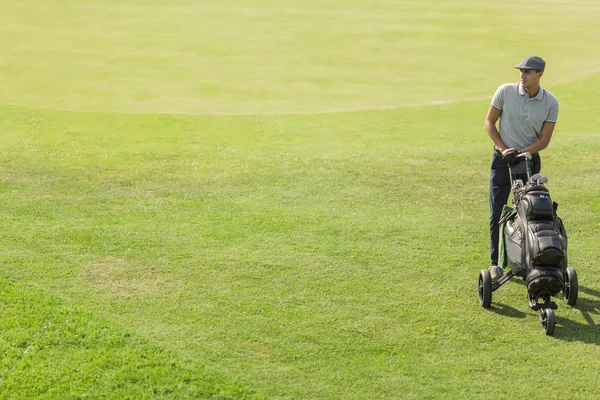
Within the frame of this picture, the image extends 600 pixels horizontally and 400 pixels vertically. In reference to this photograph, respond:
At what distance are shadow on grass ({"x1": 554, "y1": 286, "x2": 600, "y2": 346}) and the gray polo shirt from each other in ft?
5.35

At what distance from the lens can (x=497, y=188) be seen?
27.5 ft

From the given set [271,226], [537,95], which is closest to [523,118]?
[537,95]

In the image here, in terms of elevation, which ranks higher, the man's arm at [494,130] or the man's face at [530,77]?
the man's face at [530,77]

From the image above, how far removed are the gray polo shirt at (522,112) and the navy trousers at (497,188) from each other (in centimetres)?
24

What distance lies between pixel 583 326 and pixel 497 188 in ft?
5.57

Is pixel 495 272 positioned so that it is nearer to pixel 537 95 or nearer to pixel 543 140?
pixel 543 140

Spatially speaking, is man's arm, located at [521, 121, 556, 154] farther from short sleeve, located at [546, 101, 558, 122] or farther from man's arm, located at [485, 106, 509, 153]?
man's arm, located at [485, 106, 509, 153]

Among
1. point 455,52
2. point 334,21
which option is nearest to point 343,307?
point 455,52

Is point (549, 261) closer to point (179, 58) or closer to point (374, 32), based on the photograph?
point (179, 58)

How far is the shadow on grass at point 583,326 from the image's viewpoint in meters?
7.09

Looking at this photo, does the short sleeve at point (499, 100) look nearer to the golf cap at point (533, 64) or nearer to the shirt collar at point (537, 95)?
the shirt collar at point (537, 95)

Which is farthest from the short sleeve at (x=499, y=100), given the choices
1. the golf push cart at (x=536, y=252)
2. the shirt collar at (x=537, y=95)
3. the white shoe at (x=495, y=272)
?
the white shoe at (x=495, y=272)

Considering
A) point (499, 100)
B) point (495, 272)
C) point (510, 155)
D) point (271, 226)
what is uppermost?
point (499, 100)

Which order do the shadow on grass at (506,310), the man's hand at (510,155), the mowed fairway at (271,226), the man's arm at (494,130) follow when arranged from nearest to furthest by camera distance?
the mowed fairway at (271,226)
the shadow on grass at (506,310)
the man's hand at (510,155)
the man's arm at (494,130)
